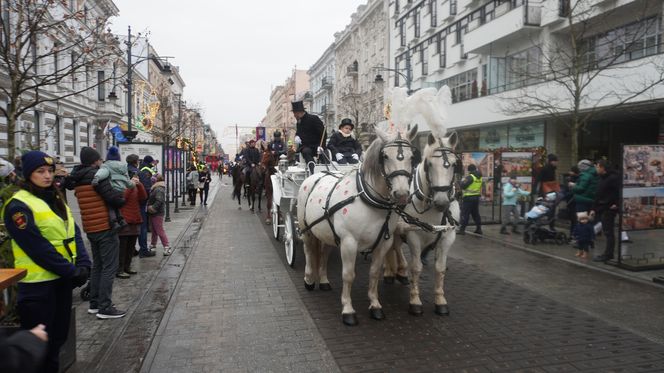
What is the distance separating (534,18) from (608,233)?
14082 millimetres

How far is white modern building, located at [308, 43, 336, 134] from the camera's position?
2338 inches

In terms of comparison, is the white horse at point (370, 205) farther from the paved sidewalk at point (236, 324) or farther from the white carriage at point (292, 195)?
the white carriage at point (292, 195)

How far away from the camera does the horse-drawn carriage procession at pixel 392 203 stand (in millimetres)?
4773

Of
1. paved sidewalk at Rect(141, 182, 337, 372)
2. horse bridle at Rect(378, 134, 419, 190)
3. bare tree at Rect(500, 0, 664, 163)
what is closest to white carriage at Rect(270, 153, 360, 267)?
paved sidewalk at Rect(141, 182, 337, 372)

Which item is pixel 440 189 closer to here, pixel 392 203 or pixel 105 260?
pixel 392 203

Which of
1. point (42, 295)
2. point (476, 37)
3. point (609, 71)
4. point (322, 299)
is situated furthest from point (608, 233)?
point (476, 37)

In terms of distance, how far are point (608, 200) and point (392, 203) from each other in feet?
19.3

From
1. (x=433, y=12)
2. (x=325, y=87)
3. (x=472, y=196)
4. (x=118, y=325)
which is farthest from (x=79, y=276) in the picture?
(x=325, y=87)

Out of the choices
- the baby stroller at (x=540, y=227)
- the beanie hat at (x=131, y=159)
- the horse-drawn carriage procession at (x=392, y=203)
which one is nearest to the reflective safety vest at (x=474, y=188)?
the baby stroller at (x=540, y=227)

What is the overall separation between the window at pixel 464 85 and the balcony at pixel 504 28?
203 centimetres

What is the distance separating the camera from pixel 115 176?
19.6 ft

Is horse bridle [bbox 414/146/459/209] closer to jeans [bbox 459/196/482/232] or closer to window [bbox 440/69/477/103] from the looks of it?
jeans [bbox 459/196/482/232]

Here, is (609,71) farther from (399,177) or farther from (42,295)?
(42,295)

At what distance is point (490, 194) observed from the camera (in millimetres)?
14727
